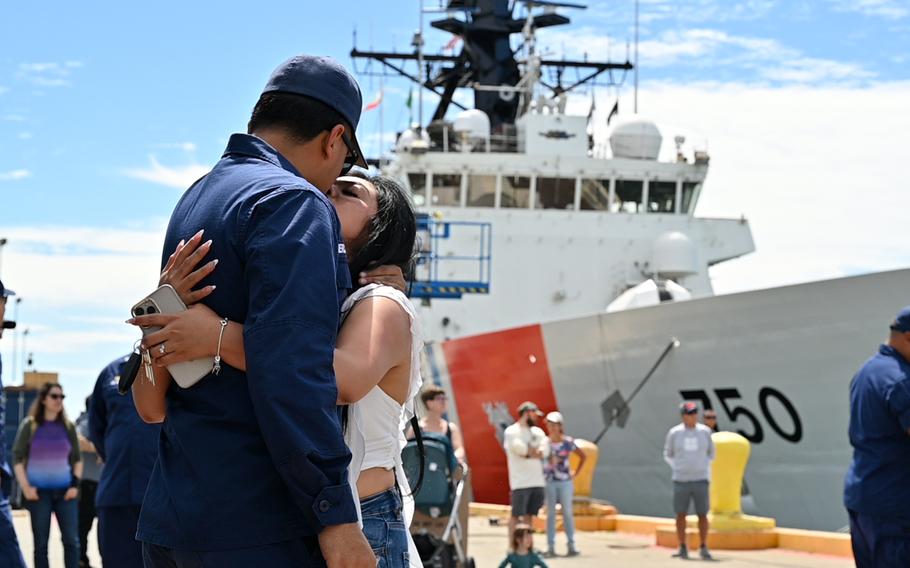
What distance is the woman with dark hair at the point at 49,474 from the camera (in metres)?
7.79

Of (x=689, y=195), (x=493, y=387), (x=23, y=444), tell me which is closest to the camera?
(x=23, y=444)

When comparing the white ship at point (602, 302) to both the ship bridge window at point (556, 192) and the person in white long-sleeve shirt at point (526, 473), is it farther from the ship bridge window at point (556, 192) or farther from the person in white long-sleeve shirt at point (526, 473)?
the person in white long-sleeve shirt at point (526, 473)

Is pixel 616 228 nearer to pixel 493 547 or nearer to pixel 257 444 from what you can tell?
pixel 493 547

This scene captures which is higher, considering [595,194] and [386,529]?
[386,529]

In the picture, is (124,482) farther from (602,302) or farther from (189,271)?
(602,302)

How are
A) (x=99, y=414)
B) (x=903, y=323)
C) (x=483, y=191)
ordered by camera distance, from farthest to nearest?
(x=483, y=191) → (x=99, y=414) → (x=903, y=323)

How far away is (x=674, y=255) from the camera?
2039 centimetres

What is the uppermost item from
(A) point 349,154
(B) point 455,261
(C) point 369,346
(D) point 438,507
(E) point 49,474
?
(A) point 349,154

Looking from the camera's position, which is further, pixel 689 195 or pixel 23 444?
pixel 689 195

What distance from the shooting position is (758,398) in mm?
14227

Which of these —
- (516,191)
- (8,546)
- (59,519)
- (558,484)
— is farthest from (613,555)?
(516,191)

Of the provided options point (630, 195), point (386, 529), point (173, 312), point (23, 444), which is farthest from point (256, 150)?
point (630, 195)

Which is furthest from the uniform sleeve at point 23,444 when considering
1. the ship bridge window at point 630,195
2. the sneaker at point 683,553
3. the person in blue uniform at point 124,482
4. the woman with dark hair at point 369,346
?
the ship bridge window at point 630,195

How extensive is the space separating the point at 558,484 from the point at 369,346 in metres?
9.23
